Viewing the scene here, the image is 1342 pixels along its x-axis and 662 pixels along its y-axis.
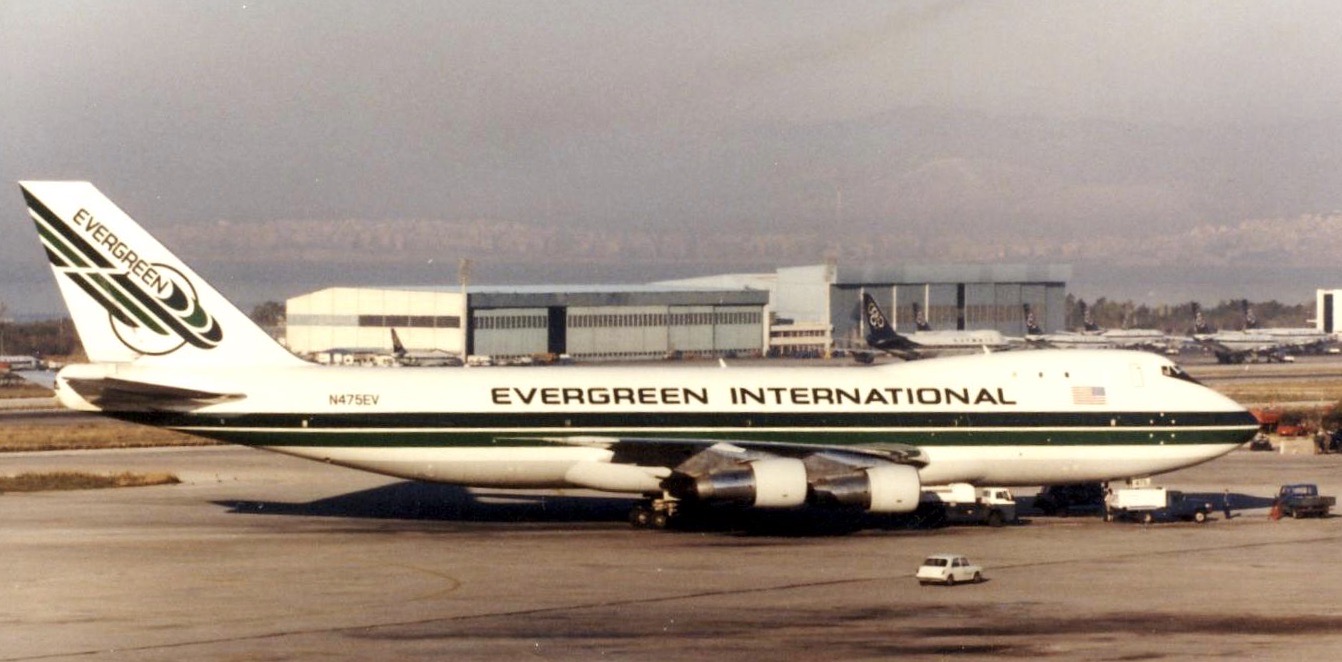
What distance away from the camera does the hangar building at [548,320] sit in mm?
149125

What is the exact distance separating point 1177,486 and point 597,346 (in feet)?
338

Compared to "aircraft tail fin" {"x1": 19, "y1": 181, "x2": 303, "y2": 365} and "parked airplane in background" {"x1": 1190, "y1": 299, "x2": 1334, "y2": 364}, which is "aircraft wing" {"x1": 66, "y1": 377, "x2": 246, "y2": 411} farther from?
"parked airplane in background" {"x1": 1190, "y1": 299, "x2": 1334, "y2": 364}

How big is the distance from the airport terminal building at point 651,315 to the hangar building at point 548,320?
97mm

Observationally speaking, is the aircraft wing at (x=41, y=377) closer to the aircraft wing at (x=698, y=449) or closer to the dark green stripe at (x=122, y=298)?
the dark green stripe at (x=122, y=298)

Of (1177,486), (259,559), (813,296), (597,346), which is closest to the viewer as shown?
(259,559)

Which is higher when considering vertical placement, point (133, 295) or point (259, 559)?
point (133, 295)

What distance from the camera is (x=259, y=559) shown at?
3747 cm

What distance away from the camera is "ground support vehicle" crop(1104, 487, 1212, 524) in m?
46.5

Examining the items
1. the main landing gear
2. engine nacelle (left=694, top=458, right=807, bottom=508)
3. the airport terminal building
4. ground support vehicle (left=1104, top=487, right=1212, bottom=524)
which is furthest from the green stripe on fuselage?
the airport terminal building

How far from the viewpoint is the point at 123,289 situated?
43.6 metres

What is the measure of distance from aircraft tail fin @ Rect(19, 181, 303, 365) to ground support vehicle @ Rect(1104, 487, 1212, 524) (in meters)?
24.2

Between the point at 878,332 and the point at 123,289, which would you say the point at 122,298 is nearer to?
the point at 123,289

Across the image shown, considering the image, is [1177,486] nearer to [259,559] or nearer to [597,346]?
[259,559]

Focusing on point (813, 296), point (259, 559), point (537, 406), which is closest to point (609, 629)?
point (259, 559)
